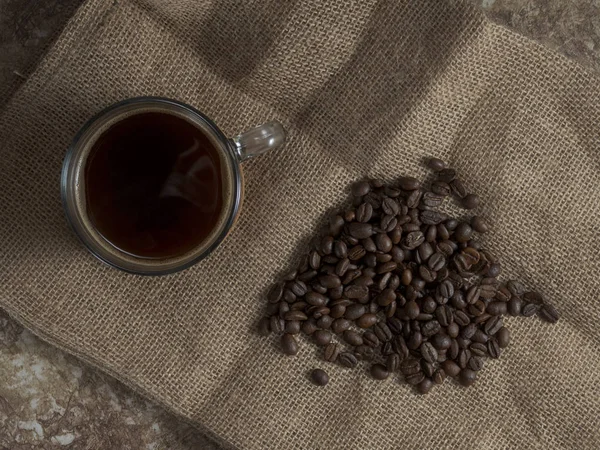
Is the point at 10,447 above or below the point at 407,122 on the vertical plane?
below

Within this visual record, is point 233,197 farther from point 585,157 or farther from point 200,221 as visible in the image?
point 585,157

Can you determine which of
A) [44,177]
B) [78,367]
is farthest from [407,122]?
[78,367]

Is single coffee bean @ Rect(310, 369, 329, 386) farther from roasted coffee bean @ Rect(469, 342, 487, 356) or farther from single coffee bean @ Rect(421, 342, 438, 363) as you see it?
roasted coffee bean @ Rect(469, 342, 487, 356)

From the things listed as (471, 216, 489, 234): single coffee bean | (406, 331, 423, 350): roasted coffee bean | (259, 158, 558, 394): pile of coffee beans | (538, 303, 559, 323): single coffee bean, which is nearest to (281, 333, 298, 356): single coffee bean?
(259, 158, 558, 394): pile of coffee beans

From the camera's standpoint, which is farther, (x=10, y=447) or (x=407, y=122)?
(x=10, y=447)

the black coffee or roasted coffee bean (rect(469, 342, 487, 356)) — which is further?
roasted coffee bean (rect(469, 342, 487, 356))

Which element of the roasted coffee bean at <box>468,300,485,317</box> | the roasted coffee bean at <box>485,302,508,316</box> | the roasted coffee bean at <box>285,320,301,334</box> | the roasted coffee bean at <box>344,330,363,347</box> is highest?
the roasted coffee bean at <box>485,302,508,316</box>

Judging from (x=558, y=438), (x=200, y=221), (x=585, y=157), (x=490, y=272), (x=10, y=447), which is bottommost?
(x=10, y=447)

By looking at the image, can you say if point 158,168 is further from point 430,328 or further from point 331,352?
point 430,328

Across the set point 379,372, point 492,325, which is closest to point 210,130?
point 379,372
